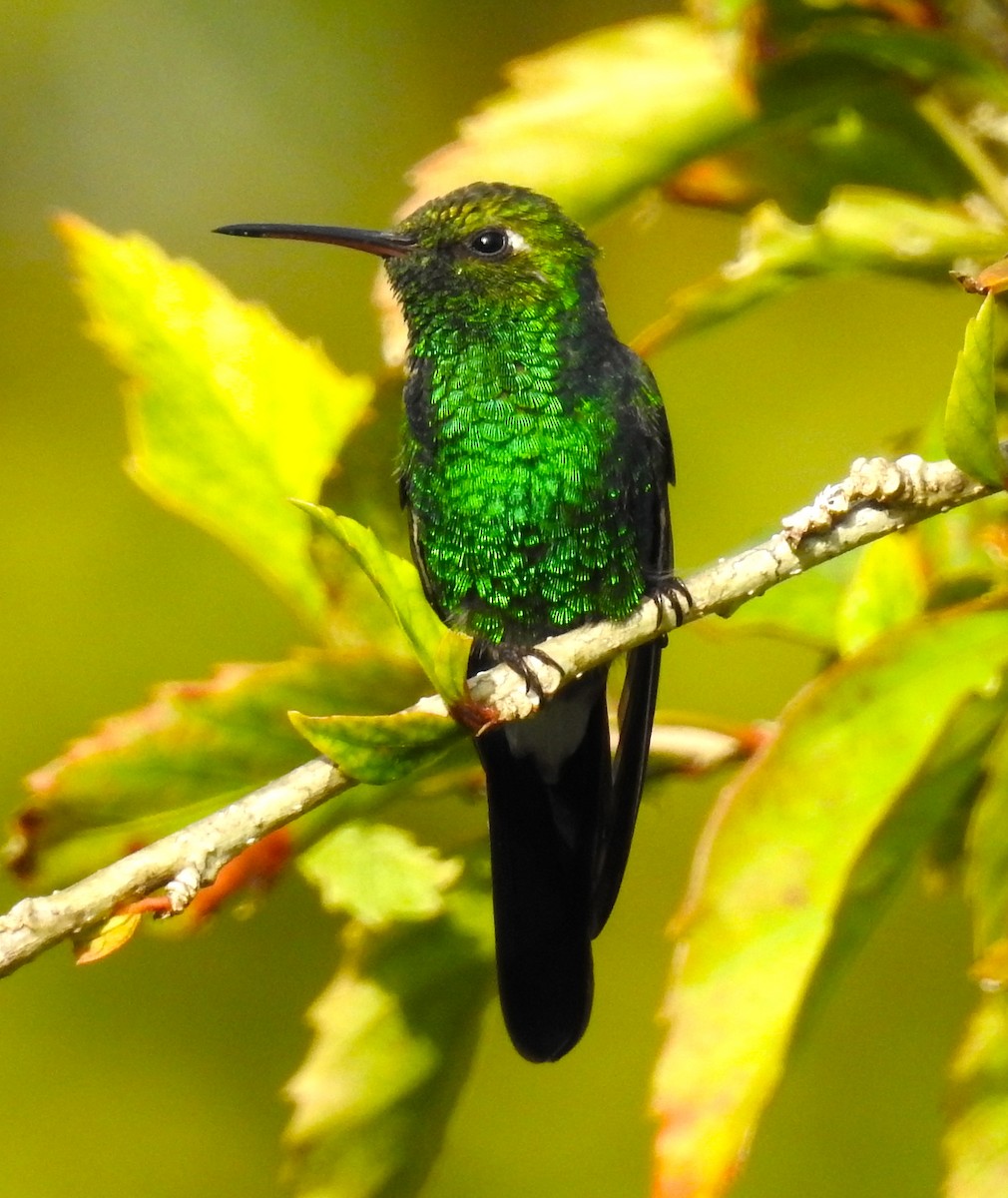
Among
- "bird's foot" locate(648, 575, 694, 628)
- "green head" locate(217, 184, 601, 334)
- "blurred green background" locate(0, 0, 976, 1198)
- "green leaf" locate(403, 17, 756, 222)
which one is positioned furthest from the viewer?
"blurred green background" locate(0, 0, 976, 1198)

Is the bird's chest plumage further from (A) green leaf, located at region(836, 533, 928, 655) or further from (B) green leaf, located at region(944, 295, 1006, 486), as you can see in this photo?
(B) green leaf, located at region(944, 295, 1006, 486)

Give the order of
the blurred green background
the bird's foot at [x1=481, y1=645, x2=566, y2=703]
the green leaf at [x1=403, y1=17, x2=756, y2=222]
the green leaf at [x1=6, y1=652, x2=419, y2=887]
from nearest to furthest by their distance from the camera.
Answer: the green leaf at [x1=6, y1=652, x2=419, y2=887] < the bird's foot at [x1=481, y1=645, x2=566, y2=703] < the green leaf at [x1=403, y1=17, x2=756, y2=222] < the blurred green background

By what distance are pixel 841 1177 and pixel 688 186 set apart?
198 centimetres

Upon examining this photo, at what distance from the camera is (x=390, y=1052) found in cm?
186

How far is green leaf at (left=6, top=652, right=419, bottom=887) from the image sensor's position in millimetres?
1680

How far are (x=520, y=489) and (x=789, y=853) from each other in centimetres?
109

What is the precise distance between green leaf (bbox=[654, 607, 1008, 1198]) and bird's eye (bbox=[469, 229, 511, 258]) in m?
1.34

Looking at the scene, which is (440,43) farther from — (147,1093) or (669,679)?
(147,1093)

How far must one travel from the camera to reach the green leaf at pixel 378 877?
1.80 meters

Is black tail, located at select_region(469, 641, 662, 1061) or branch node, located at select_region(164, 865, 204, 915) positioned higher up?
branch node, located at select_region(164, 865, 204, 915)

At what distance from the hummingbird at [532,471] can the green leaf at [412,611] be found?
3.25ft

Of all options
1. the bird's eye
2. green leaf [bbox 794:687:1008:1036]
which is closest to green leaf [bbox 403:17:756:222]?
the bird's eye

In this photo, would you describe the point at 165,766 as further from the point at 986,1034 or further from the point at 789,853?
the point at 986,1034

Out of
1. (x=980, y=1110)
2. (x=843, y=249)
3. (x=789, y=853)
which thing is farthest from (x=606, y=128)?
(x=980, y=1110)
